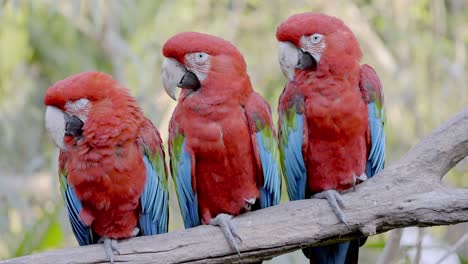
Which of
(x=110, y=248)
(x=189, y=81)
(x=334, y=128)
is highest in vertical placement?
(x=189, y=81)

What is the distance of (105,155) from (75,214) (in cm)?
32

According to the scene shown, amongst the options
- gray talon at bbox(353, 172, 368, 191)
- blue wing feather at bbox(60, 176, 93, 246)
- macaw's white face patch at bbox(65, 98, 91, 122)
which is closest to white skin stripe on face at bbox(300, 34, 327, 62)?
gray talon at bbox(353, 172, 368, 191)

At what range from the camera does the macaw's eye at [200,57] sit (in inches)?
129

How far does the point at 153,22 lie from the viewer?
24.4 ft

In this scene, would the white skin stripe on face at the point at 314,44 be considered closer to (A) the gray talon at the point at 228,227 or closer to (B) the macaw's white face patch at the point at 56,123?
(A) the gray talon at the point at 228,227

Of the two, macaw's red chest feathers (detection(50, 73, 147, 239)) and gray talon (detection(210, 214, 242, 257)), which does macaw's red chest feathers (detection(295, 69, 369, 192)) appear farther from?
macaw's red chest feathers (detection(50, 73, 147, 239))

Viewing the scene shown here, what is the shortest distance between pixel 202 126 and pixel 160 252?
1.72 feet

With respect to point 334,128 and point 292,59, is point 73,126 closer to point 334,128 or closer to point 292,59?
point 292,59

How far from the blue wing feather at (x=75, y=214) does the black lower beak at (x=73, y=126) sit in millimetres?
202

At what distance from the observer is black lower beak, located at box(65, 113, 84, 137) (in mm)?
3258

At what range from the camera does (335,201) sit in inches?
128

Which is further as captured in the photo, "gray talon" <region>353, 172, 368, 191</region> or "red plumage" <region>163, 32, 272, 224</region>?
"gray talon" <region>353, 172, 368, 191</region>

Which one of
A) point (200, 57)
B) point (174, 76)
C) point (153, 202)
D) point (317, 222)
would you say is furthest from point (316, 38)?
point (153, 202)

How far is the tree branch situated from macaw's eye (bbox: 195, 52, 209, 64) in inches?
25.5
